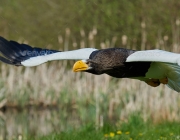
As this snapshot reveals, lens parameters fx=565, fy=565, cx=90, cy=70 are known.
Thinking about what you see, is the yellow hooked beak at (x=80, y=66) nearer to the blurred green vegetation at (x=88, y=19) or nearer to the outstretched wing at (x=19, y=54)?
the outstretched wing at (x=19, y=54)

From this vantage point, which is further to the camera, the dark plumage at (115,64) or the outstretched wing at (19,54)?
the outstretched wing at (19,54)

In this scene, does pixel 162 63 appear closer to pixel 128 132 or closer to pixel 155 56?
pixel 155 56

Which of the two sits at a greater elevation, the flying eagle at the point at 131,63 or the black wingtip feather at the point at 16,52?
the black wingtip feather at the point at 16,52

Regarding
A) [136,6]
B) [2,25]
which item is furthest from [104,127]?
[2,25]

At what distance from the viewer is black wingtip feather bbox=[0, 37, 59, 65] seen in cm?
639

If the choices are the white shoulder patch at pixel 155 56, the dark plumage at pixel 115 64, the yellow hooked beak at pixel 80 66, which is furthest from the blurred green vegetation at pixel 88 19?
the yellow hooked beak at pixel 80 66

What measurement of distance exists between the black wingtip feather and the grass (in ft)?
3.05

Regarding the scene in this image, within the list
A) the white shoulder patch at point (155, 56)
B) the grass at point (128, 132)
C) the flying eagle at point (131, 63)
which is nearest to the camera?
the white shoulder patch at point (155, 56)

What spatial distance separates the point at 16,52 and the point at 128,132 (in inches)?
62.3

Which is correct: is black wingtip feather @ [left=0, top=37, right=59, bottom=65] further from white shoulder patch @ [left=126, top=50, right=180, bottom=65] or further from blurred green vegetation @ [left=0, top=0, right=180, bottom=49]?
blurred green vegetation @ [left=0, top=0, right=180, bottom=49]

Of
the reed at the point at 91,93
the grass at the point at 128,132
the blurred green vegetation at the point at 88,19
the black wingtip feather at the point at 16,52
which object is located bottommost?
the grass at the point at 128,132

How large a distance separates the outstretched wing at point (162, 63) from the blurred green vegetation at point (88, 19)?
17.2ft

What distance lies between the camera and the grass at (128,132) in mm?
5988

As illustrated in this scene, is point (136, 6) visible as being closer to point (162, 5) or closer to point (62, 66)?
point (162, 5)
